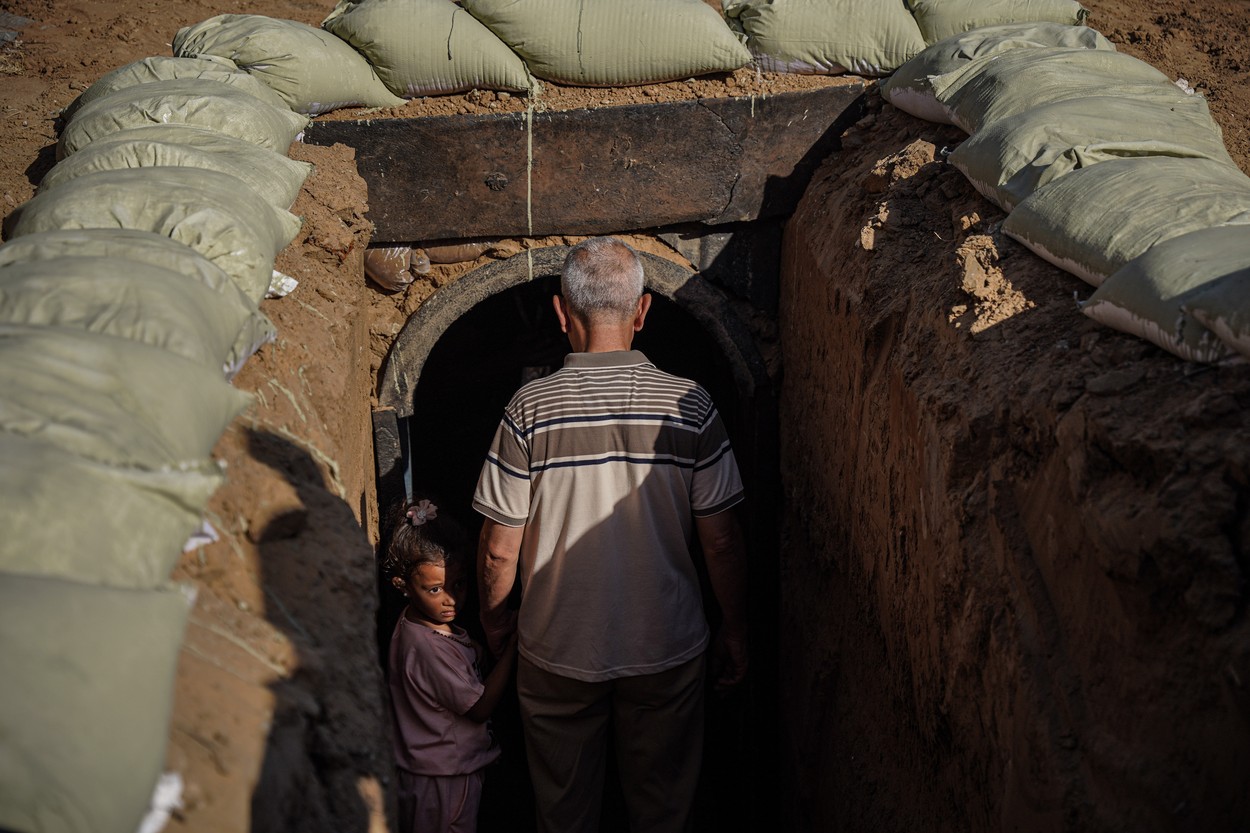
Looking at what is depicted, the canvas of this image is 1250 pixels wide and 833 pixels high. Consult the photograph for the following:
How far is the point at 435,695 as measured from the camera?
3480 millimetres

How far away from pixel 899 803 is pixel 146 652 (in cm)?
250

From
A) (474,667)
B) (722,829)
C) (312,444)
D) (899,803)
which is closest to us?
(312,444)

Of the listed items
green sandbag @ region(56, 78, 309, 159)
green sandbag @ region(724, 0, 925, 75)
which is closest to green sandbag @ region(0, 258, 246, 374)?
green sandbag @ region(56, 78, 309, 159)

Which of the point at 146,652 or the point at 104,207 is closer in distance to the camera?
the point at 146,652

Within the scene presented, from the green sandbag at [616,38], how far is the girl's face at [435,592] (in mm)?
2666

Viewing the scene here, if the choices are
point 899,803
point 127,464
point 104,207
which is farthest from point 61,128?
point 899,803

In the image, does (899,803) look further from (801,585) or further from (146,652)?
(146,652)

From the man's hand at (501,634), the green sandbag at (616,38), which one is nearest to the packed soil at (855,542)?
the green sandbag at (616,38)

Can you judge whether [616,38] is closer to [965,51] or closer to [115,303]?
[965,51]

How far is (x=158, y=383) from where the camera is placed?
7.11 feet

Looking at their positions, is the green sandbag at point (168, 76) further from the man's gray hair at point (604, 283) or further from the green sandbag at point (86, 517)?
the green sandbag at point (86, 517)

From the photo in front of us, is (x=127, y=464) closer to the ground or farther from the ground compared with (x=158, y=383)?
closer to the ground

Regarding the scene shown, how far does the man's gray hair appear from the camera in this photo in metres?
3.49

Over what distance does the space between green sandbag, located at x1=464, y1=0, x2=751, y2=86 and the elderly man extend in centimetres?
178
